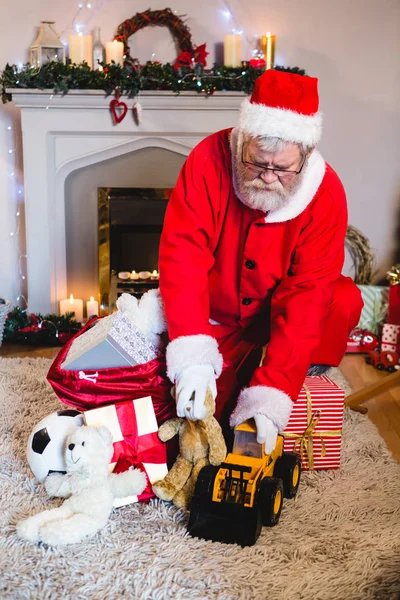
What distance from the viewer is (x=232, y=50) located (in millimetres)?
3094

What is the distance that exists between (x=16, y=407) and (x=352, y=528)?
122cm

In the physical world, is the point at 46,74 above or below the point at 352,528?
above

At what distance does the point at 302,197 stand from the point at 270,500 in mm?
762

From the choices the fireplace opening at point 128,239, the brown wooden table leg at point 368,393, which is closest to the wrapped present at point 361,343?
the brown wooden table leg at point 368,393

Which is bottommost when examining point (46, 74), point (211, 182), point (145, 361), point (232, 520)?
point (232, 520)

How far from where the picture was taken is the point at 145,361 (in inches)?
69.6

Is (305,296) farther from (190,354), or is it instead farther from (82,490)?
(82,490)

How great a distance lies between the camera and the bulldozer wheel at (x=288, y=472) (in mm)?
1693

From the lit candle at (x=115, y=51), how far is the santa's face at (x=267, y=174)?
1632 mm

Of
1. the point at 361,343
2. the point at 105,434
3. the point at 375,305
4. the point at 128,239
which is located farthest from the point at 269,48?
the point at 105,434

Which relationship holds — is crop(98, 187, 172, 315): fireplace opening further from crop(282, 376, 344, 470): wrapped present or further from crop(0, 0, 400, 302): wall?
crop(282, 376, 344, 470): wrapped present

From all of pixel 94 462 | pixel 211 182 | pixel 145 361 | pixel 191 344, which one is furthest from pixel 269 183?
pixel 94 462

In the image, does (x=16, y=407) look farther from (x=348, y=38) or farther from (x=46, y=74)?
(x=348, y=38)

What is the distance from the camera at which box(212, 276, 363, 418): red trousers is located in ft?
6.34
